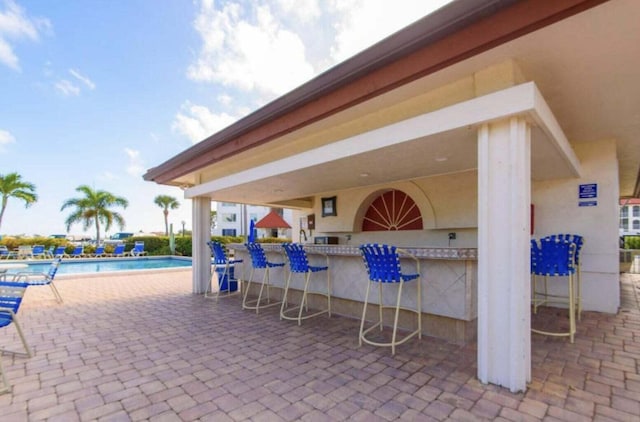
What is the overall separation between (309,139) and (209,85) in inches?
384

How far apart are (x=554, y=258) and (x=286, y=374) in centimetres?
347

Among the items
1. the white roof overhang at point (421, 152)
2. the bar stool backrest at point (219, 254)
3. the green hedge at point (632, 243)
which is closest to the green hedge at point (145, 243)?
the bar stool backrest at point (219, 254)

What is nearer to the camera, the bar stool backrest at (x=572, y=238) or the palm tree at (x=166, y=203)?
the bar stool backrest at (x=572, y=238)

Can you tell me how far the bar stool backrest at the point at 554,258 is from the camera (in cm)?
362

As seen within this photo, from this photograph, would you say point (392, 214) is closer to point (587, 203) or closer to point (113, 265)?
point (587, 203)

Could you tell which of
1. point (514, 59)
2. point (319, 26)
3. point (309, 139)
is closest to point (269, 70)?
point (319, 26)

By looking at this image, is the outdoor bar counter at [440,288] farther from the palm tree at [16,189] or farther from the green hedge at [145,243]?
the palm tree at [16,189]

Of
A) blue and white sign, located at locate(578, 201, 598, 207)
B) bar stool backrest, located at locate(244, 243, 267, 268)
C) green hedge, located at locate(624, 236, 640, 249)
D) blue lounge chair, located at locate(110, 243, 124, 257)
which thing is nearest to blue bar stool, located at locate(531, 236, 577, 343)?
blue and white sign, located at locate(578, 201, 598, 207)

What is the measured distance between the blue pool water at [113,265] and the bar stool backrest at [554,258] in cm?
1357

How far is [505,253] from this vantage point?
8.63 feet

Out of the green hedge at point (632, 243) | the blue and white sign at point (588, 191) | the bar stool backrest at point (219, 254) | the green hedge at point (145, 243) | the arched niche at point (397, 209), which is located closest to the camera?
the blue and white sign at point (588, 191)

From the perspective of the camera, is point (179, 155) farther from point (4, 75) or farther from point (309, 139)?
point (4, 75)

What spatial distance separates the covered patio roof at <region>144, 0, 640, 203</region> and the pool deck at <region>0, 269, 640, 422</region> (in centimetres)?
234

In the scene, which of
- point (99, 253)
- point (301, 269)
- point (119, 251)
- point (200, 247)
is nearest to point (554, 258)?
point (301, 269)
